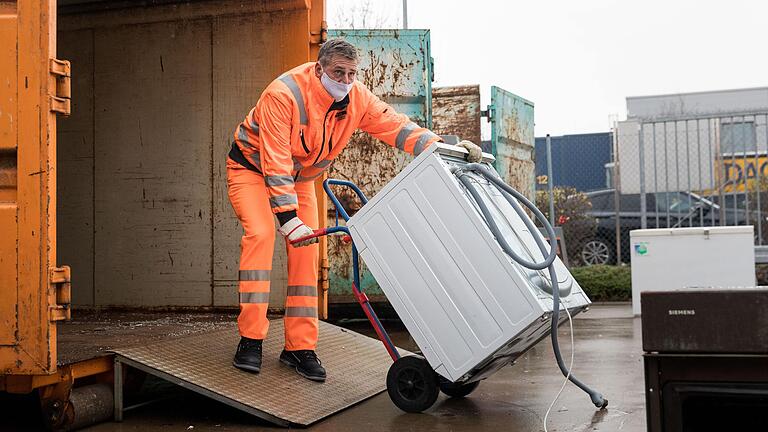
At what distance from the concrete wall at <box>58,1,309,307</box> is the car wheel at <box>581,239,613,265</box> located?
7043 mm

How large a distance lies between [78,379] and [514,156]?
648 centimetres

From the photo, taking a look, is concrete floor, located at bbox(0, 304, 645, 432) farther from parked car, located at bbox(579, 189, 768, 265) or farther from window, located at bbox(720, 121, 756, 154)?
window, located at bbox(720, 121, 756, 154)

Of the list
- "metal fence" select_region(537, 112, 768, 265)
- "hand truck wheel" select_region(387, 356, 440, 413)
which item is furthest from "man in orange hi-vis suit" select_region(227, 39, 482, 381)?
"metal fence" select_region(537, 112, 768, 265)

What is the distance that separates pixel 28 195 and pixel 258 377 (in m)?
1.37

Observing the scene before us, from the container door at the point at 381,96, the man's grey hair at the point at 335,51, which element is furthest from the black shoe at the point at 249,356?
the container door at the point at 381,96

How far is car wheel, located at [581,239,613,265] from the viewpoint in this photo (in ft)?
40.3

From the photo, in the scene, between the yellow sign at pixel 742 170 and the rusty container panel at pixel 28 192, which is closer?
the rusty container panel at pixel 28 192

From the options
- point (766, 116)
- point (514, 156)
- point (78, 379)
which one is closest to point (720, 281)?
point (514, 156)

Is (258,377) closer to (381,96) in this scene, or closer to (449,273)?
(449,273)

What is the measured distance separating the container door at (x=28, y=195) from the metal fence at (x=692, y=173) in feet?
28.0

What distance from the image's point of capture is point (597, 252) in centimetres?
1233

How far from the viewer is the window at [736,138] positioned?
11000mm

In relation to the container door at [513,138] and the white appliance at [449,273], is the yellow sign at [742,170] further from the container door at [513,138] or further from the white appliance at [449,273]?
the white appliance at [449,273]

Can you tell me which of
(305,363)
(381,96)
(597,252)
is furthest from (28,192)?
(597,252)
